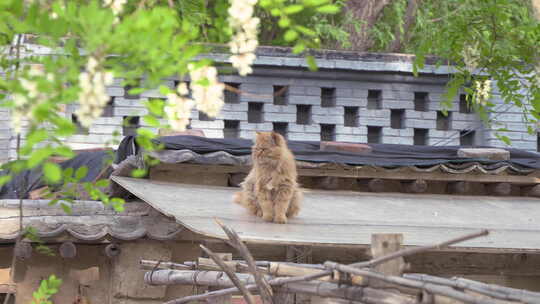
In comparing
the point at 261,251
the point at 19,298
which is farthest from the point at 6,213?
the point at 261,251

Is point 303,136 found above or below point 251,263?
above

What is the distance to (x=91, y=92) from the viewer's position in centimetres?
354

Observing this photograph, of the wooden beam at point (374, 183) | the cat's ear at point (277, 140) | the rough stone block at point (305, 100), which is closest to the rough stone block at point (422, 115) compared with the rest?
the rough stone block at point (305, 100)

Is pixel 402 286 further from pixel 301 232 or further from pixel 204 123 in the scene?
pixel 204 123

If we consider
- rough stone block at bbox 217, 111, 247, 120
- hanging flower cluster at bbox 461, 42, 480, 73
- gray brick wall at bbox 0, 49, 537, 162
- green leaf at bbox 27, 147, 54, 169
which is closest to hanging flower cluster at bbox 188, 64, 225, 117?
green leaf at bbox 27, 147, 54, 169

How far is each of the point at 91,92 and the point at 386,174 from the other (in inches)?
245

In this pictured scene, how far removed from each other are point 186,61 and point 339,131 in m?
7.83

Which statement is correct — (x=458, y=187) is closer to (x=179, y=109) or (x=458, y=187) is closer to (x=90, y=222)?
(x=90, y=222)

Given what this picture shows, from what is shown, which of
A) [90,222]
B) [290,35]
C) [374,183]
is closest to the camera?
[290,35]

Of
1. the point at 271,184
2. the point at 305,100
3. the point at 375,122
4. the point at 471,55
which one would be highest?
the point at 471,55

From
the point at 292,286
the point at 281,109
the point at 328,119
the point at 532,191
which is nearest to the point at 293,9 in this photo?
the point at 292,286

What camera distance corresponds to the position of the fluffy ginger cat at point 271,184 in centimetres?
762

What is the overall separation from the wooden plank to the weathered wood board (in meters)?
0.20

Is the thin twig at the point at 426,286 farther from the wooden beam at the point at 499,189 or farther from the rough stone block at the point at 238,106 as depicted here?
the rough stone block at the point at 238,106
